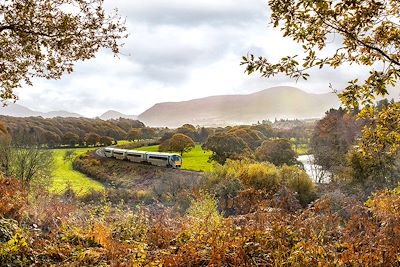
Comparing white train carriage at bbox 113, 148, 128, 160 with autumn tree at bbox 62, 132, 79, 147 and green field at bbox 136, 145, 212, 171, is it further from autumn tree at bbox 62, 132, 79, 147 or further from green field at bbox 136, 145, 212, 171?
autumn tree at bbox 62, 132, 79, 147

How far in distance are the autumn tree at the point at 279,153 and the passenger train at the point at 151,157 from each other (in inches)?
405

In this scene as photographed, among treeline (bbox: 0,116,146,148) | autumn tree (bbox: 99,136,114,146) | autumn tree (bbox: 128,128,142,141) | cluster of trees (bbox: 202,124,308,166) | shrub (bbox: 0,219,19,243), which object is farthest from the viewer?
autumn tree (bbox: 128,128,142,141)

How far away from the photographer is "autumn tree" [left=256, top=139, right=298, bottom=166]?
1649 inches

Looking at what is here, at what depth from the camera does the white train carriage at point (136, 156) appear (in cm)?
4800

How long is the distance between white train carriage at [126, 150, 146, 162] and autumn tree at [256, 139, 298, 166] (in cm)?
1526

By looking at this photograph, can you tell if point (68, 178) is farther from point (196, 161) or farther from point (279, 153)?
point (279, 153)

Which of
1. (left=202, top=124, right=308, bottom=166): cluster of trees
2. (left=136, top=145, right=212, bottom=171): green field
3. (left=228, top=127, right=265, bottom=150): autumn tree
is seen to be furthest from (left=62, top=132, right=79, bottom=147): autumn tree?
(left=202, top=124, right=308, bottom=166): cluster of trees

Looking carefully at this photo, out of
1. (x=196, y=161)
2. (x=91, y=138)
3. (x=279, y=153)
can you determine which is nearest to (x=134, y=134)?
(x=91, y=138)

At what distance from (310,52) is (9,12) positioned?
5.82 metres

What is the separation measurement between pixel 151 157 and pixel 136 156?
3565 mm

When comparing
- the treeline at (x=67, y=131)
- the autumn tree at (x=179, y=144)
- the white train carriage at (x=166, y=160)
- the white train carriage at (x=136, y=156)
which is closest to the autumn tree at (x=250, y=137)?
the autumn tree at (x=179, y=144)

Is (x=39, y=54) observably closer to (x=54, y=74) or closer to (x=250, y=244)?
(x=54, y=74)

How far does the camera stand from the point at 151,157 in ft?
152

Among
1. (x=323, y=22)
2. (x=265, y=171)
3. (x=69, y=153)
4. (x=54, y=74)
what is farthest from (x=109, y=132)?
(x=323, y=22)
